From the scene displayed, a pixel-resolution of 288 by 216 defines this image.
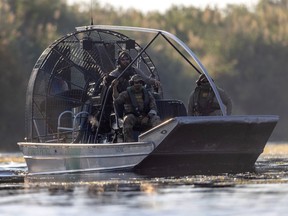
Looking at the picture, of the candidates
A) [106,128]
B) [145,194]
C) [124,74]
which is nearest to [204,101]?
[124,74]

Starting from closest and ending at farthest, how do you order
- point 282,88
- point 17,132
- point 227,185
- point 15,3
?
1. point 227,185
2. point 17,132
3. point 15,3
4. point 282,88

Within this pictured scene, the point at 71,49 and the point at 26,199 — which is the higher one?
the point at 71,49

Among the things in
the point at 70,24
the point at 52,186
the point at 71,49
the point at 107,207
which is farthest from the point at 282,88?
the point at 107,207

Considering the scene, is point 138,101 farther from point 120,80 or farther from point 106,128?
point 106,128

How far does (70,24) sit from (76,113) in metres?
31.1

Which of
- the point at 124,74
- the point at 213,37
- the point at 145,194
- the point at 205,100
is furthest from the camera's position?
the point at 213,37

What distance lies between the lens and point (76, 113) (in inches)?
Result: 1162

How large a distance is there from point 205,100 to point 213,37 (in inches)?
1454

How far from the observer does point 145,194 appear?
21625mm

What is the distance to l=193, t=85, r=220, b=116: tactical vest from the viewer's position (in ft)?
92.5

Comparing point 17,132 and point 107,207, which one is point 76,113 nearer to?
point 107,207

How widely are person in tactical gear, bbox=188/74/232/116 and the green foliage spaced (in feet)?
79.1

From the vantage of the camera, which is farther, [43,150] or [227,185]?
[43,150]

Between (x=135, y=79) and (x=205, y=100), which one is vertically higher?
(x=135, y=79)
